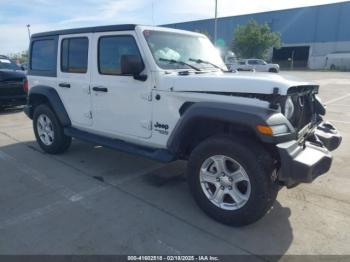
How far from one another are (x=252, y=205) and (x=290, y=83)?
1.20 metres

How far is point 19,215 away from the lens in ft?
11.1

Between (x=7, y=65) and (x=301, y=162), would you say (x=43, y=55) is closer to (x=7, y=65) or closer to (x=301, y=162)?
(x=301, y=162)

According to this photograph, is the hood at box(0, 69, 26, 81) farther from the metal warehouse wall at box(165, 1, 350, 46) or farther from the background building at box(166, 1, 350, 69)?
the metal warehouse wall at box(165, 1, 350, 46)

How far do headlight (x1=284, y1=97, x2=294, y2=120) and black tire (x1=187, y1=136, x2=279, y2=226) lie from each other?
44 centimetres

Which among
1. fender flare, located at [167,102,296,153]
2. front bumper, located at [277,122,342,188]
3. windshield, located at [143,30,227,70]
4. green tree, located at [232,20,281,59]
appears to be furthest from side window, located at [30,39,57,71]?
green tree, located at [232,20,281,59]

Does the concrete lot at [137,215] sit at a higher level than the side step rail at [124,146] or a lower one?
lower

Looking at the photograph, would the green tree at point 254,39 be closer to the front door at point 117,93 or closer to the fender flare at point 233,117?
the front door at point 117,93

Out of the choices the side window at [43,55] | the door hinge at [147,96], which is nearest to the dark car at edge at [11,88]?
the side window at [43,55]

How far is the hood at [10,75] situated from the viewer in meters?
9.28

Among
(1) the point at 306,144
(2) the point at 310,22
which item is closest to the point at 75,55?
(1) the point at 306,144

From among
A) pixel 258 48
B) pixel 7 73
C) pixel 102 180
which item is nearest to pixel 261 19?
pixel 258 48

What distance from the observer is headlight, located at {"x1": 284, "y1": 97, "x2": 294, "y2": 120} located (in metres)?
3.03

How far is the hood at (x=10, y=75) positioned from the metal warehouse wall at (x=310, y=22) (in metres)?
50.0

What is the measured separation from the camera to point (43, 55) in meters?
5.33
